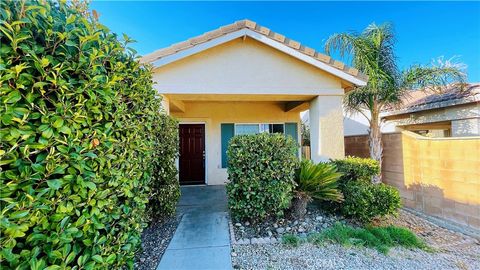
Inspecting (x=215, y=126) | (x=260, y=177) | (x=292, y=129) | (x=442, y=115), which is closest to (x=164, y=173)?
(x=260, y=177)

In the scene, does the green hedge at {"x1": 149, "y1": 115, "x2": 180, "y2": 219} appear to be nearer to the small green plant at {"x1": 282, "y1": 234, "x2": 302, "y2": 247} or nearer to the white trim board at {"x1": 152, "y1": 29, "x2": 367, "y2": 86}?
the white trim board at {"x1": 152, "y1": 29, "x2": 367, "y2": 86}

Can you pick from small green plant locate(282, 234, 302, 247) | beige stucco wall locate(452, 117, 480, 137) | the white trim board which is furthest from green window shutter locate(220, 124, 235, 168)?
beige stucco wall locate(452, 117, 480, 137)

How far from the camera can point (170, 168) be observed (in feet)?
18.4

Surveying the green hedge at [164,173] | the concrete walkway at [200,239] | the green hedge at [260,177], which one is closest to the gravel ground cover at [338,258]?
the concrete walkway at [200,239]

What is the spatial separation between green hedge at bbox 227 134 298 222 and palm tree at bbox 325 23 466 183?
15.8 ft

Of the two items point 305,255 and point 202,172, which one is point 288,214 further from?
point 202,172

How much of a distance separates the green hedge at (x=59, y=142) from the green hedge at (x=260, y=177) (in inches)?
103

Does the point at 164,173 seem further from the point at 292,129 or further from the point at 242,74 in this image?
the point at 292,129

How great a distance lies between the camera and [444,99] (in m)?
9.41

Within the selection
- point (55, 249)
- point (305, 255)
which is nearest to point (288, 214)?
point (305, 255)

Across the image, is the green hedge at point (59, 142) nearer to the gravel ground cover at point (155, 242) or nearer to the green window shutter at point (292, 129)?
the gravel ground cover at point (155, 242)

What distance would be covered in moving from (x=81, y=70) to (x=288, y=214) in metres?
5.32

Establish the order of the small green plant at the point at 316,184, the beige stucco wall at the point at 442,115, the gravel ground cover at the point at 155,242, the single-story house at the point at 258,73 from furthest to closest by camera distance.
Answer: the beige stucco wall at the point at 442,115
the single-story house at the point at 258,73
the small green plant at the point at 316,184
the gravel ground cover at the point at 155,242

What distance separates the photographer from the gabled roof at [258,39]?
6703 mm
